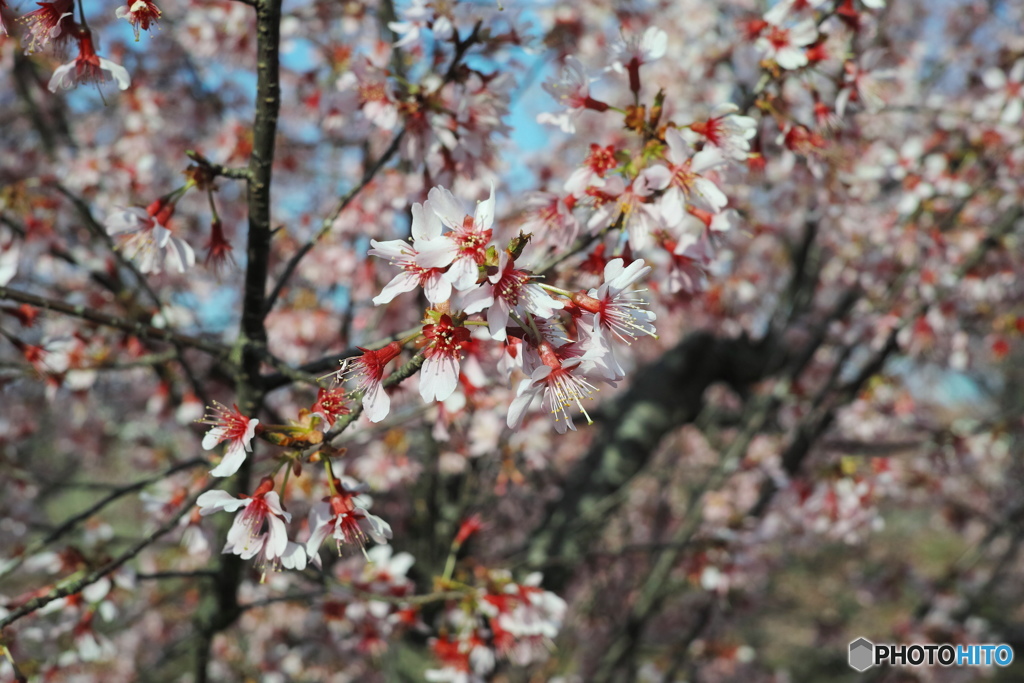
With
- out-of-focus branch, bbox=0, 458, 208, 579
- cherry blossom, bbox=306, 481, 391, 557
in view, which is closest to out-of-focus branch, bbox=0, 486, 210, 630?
out-of-focus branch, bbox=0, 458, 208, 579

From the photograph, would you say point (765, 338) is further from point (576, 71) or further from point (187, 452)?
point (187, 452)

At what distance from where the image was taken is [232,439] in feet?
4.21

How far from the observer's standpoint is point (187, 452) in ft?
17.7

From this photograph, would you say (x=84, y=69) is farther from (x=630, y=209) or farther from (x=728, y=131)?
(x=728, y=131)

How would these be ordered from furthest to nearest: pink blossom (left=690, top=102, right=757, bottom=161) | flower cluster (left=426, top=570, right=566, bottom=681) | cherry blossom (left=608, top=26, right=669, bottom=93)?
flower cluster (left=426, top=570, right=566, bottom=681) < cherry blossom (left=608, top=26, right=669, bottom=93) < pink blossom (left=690, top=102, right=757, bottom=161)

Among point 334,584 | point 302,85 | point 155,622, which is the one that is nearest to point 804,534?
point 334,584

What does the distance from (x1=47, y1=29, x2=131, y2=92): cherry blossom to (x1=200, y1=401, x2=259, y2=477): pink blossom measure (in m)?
0.79

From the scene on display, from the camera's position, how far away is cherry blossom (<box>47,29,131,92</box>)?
1408 mm

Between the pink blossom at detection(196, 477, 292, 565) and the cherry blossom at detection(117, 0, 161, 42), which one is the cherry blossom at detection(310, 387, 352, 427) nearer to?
the pink blossom at detection(196, 477, 292, 565)

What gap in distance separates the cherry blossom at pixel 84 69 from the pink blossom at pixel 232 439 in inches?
31.0

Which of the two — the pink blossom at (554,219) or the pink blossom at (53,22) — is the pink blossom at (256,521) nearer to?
the pink blossom at (554,219)

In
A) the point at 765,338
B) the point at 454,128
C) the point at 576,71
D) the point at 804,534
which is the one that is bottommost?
the point at 804,534

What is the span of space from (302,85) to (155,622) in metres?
4.67
